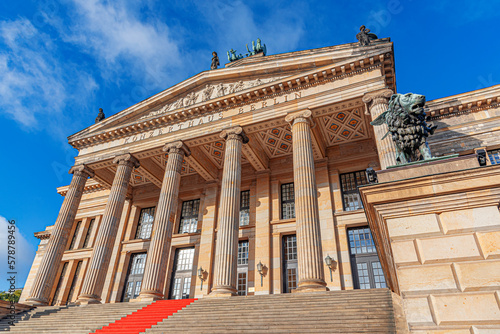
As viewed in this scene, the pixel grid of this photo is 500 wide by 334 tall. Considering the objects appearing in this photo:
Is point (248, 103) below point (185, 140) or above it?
above

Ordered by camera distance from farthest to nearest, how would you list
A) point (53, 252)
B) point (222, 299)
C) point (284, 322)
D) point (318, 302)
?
point (53, 252) < point (222, 299) < point (318, 302) < point (284, 322)

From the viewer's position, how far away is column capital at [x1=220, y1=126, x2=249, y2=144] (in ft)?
65.1

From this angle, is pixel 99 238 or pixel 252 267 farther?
pixel 252 267

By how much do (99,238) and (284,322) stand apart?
46.3 ft

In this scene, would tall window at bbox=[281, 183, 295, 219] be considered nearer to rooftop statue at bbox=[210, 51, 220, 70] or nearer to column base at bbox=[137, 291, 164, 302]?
column base at bbox=[137, 291, 164, 302]

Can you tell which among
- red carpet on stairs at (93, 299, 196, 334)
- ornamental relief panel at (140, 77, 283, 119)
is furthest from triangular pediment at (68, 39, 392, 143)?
red carpet on stairs at (93, 299, 196, 334)

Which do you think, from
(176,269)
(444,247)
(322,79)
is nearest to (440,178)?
(444,247)

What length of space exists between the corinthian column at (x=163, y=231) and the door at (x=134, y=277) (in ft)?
27.1

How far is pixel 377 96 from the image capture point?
16688 mm

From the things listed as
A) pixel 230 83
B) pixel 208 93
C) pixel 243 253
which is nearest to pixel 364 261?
pixel 243 253

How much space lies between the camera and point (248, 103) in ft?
67.9

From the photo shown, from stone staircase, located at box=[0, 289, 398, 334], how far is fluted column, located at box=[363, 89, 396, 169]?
6.13m

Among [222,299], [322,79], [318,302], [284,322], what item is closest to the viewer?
[284,322]

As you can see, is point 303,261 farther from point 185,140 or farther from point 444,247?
point 185,140
